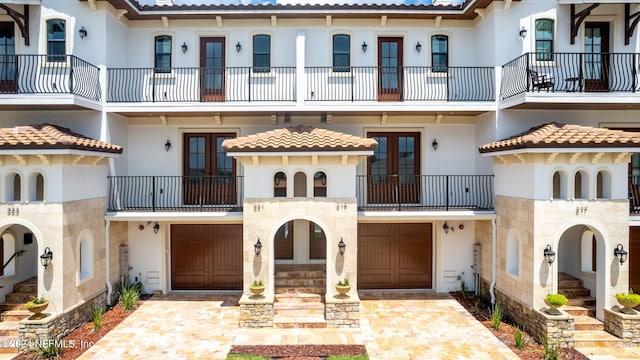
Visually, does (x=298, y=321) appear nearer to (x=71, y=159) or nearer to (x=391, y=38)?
(x=71, y=159)

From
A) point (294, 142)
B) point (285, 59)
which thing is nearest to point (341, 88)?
point (285, 59)

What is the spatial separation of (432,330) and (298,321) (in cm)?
386

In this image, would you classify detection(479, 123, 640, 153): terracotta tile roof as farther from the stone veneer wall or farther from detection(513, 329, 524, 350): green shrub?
the stone veneer wall

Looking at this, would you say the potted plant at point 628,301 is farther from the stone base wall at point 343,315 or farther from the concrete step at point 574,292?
the stone base wall at point 343,315

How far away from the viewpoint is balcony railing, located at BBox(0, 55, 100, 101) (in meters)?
12.9

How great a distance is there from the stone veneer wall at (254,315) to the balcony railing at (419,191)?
5.13 meters

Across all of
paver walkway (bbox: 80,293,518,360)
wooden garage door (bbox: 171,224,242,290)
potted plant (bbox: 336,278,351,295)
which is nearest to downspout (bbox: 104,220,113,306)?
paver walkway (bbox: 80,293,518,360)

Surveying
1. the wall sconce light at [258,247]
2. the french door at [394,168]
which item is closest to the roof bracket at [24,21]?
the wall sconce light at [258,247]

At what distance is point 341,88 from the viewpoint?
572 inches

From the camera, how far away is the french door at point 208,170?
1464 cm

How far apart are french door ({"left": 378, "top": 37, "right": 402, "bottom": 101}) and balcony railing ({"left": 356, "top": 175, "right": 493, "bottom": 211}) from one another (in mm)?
3175

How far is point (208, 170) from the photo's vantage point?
48.2 ft

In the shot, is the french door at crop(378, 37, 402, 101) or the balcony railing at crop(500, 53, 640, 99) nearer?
the balcony railing at crop(500, 53, 640, 99)

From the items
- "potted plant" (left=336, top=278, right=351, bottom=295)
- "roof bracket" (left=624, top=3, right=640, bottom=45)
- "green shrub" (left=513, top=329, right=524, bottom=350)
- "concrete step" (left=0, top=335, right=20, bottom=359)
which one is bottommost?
"concrete step" (left=0, top=335, right=20, bottom=359)
